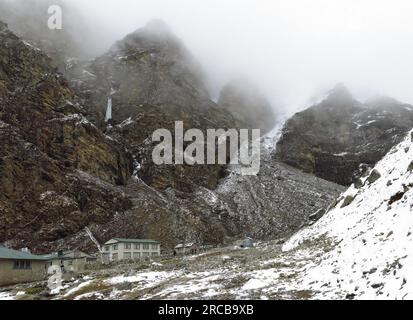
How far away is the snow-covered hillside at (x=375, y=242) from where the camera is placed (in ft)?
51.1

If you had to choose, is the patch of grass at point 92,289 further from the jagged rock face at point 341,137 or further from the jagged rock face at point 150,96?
the jagged rock face at point 341,137

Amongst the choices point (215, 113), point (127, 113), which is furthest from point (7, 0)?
point (215, 113)

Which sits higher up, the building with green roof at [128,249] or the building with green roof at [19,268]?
the building with green roof at [19,268]

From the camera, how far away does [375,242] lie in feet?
68.3

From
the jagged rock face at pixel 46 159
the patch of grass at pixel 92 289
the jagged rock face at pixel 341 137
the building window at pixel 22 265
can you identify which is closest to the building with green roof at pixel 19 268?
the building window at pixel 22 265

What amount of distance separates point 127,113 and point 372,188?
11604 cm

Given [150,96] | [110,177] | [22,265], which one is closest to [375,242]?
[22,265]

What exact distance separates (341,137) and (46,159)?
404 feet

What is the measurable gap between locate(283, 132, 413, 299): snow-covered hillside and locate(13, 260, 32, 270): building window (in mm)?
32727

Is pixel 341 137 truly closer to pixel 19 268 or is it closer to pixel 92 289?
pixel 19 268

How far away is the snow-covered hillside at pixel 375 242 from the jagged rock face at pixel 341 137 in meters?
119

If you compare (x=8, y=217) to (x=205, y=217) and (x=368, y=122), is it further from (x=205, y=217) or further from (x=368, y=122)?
(x=368, y=122)

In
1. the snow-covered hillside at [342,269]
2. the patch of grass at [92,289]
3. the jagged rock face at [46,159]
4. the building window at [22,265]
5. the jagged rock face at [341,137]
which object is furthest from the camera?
the jagged rock face at [341,137]

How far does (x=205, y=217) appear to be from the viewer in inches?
3858
